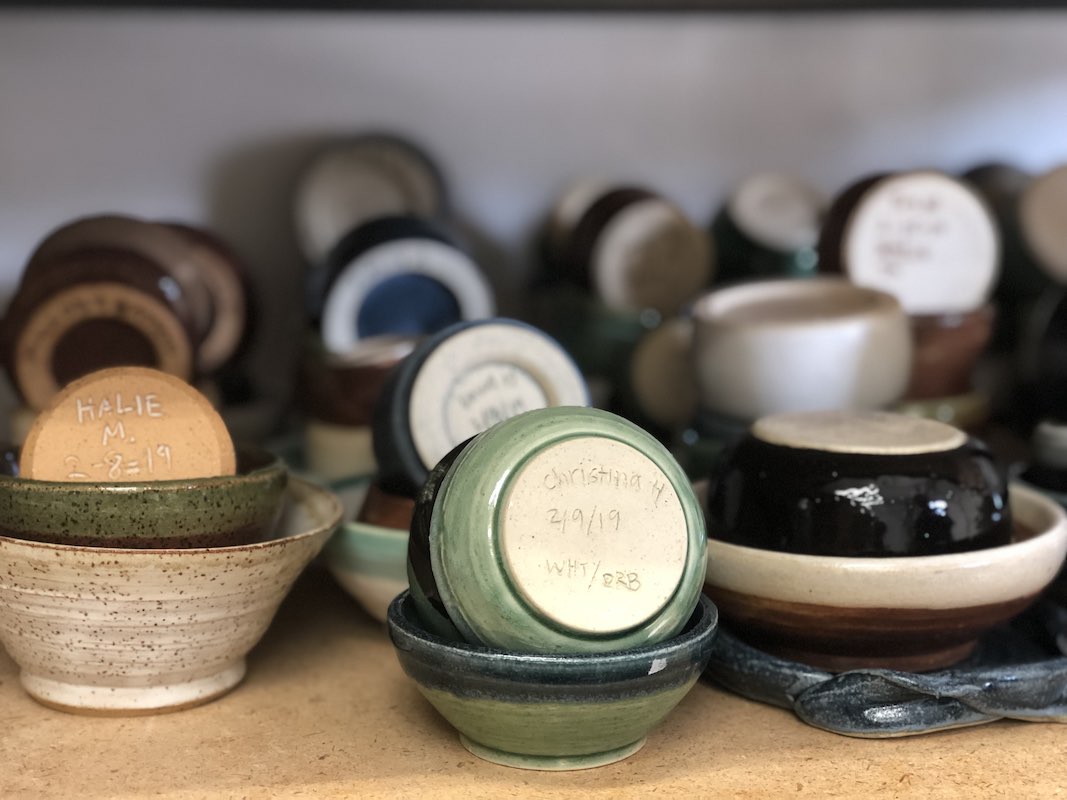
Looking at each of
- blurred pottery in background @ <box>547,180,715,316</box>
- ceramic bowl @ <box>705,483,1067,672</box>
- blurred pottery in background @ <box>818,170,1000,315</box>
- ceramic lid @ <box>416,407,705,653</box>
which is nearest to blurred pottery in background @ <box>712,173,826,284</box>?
blurred pottery in background @ <box>547,180,715,316</box>

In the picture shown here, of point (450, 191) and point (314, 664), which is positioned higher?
point (450, 191)

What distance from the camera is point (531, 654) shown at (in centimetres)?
76

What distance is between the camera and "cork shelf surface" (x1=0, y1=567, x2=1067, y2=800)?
79cm

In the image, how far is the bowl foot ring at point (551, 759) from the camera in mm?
808

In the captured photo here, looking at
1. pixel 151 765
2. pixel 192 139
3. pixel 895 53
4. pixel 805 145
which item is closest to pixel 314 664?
pixel 151 765

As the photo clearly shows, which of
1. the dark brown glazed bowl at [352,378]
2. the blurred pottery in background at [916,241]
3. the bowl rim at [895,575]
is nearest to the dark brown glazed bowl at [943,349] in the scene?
the blurred pottery in background at [916,241]

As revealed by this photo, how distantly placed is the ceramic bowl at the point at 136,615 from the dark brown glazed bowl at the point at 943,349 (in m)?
0.66

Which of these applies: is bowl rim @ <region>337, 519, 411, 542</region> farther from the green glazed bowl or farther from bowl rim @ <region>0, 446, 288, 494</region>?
bowl rim @ <region>0, 446, 288, 494</region>

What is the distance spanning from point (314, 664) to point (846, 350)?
54 centimetres

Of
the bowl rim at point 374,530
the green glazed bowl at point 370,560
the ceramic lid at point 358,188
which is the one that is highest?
the ceramic lid at point 358,188

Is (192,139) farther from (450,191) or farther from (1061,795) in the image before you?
(1061,795)

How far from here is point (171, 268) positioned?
1.24 metres

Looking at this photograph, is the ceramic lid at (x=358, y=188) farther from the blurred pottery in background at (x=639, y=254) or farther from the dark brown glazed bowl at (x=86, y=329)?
the dark brown glazed bowl at (x=86, y=329)

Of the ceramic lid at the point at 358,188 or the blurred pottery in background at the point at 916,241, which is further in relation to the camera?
the ceramic lid at the point at 358,188
